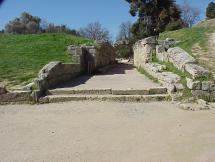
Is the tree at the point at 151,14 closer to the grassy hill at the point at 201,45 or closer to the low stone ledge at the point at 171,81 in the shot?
the grassy hill at the point at 201,45

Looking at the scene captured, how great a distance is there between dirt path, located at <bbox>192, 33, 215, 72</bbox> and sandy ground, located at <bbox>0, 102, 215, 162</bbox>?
9.20 ft

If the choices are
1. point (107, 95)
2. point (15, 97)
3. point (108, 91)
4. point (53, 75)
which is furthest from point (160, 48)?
point (15, 97)

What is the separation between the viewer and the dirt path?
1091 centimetres

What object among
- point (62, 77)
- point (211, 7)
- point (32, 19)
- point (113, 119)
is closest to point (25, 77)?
point (62, 77)

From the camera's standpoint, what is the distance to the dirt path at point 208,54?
10914 millimetres

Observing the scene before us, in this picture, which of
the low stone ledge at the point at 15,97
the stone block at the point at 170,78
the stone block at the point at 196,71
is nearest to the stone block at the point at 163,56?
the stone block at the point at 170,78

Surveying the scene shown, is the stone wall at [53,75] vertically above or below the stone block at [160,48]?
below

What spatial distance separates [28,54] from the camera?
1595cm

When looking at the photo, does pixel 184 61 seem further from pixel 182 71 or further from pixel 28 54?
pixel 28 54

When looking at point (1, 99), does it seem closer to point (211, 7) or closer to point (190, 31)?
point (190, 31)

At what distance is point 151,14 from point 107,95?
3499 cm

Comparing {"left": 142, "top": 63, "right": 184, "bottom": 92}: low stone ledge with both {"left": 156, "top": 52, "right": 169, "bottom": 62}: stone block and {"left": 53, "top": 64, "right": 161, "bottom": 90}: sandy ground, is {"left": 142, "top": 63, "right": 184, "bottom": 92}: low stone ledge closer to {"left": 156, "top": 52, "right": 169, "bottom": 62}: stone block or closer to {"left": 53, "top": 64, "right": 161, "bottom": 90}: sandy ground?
{"left": 53, "top": 64, "right": 161, "bottom": 90}: sandy ground

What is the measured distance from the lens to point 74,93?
10266 millimetres

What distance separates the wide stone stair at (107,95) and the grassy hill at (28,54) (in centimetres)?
206
